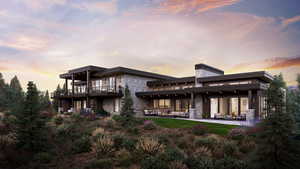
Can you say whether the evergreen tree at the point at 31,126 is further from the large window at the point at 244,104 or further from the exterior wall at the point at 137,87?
the large window at the point at 244,104

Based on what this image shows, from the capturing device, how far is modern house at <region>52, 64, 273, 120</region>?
21422 mm

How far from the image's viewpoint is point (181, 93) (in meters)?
24.7

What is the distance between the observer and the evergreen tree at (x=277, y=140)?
5316 mm

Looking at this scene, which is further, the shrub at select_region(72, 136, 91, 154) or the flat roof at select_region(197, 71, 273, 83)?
the flat roof at select_region(197, 71, 273, 83)

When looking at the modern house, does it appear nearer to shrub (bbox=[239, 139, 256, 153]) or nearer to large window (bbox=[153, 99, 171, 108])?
large window (bbox=[153, 99, 171, 108])

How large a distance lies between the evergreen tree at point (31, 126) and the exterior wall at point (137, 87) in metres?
16.7

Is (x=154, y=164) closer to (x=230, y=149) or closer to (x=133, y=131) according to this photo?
(x=230, y=149)

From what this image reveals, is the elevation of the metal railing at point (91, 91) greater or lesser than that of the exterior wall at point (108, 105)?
greater

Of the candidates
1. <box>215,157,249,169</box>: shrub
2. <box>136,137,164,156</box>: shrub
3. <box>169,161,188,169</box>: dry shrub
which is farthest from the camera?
<box>136,137,164,156</box>: shrub

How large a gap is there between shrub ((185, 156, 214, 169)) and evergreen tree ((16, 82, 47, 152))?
8.63 meters

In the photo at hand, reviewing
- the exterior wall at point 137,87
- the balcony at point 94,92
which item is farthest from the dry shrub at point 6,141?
the exterior wall at point 137,87

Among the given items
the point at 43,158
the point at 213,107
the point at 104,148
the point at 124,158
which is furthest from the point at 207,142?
the point at 213,107

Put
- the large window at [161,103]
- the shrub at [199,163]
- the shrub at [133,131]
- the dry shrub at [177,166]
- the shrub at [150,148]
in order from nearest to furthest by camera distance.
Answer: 1. the dry shrub at [177,166]
2. the shrub at [199,163]
3. the shrub at [150,148]
4. the shrub at [133,131]
5. the large window at [161,103]

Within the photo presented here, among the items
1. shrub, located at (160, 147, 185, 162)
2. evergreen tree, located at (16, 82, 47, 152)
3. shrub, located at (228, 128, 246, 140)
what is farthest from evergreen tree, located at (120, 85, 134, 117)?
shrub, located at (160, 147, 185, 162)
